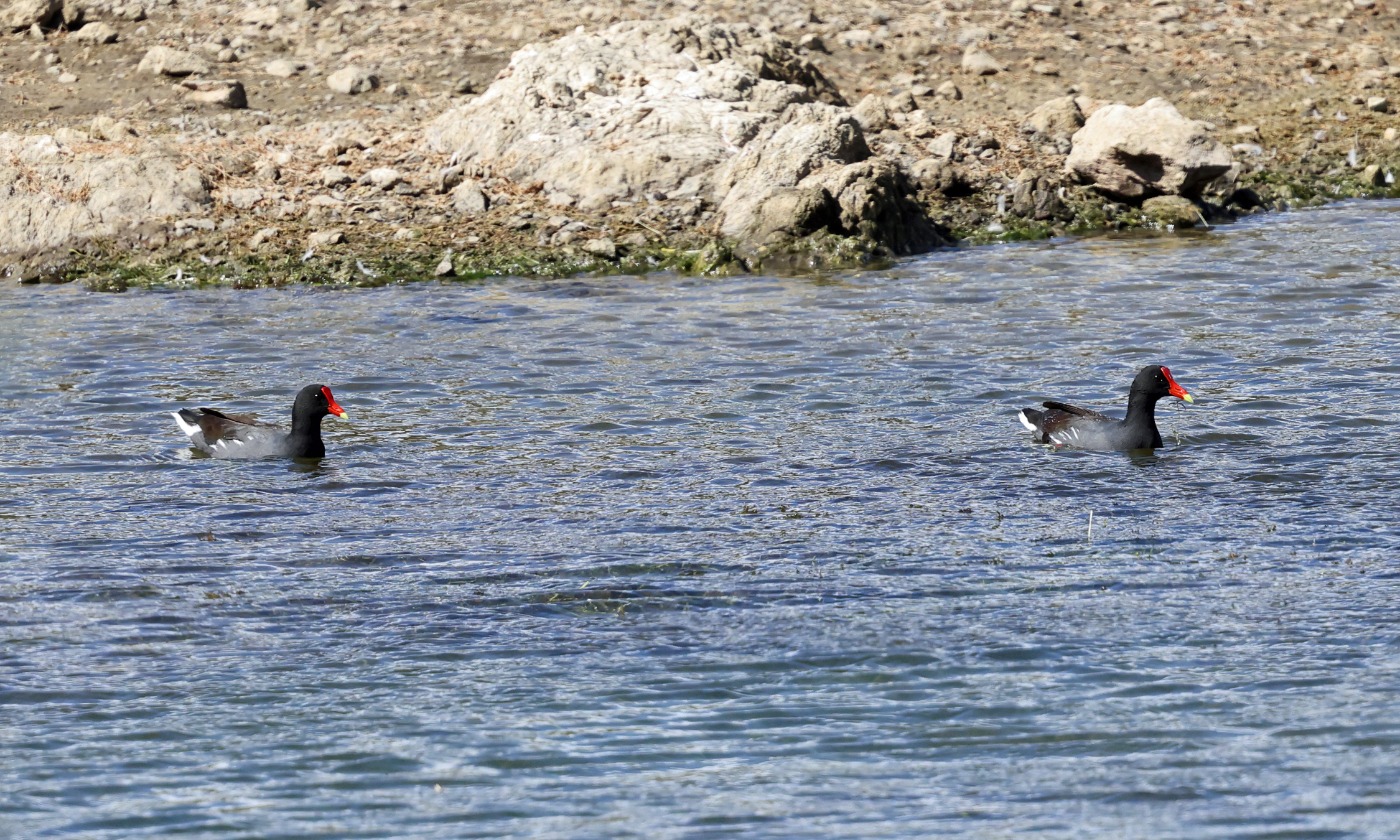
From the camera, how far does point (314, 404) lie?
12.9 meters

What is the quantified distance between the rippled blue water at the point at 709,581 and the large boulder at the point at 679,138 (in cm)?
248

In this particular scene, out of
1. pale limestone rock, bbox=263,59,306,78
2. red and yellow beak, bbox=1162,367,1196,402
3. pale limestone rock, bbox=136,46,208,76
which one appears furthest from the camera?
pale limestone rock, bbox=263,59,306,78

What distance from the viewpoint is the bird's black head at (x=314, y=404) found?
42.3 ft

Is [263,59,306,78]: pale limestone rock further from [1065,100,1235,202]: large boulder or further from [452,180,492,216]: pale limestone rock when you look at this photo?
[1065,100,1235,202]: large boulder

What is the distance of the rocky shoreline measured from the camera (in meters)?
19.1

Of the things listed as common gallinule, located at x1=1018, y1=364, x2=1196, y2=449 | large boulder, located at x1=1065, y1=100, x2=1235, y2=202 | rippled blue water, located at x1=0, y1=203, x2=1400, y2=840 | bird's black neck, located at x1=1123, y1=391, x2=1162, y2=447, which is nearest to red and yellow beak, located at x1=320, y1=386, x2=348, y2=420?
rippled blue water, located at x1=0, y1=203, x2=1400, y2=840

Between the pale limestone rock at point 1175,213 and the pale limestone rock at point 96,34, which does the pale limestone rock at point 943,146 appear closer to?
the pale limestone rock at point 1175,213

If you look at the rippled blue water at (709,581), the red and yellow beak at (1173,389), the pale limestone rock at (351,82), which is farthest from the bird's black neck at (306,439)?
the pale limestone rock at (351,82)

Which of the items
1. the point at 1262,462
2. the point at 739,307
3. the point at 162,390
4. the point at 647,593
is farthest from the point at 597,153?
the point at 647,593

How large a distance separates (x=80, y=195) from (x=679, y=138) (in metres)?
6.59

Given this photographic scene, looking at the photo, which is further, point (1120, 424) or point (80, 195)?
point (80, 195)

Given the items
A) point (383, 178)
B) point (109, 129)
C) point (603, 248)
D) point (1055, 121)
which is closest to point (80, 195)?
point (109, 129)

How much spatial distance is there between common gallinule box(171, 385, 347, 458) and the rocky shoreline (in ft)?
19.1

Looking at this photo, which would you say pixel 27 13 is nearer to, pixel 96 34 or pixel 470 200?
pixel 96 34
